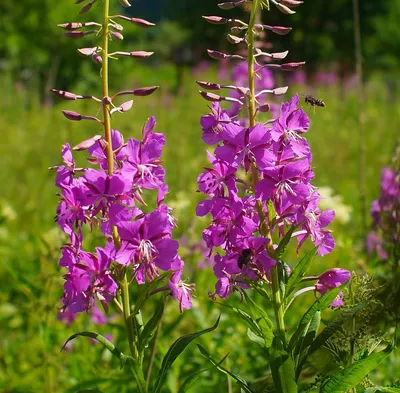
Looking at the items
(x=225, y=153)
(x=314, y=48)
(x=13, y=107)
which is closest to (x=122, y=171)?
(x=225, y=153)

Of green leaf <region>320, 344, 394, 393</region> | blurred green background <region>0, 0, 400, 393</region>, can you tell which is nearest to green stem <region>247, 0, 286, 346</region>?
green leaf <region>320, 344, 394, 393</region>

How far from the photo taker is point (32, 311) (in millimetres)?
2641

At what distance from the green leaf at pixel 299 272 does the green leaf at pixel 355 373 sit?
0.20 metres

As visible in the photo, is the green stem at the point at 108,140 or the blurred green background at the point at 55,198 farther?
the blurred green background at the point at 55,198

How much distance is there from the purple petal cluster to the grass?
0.98ft

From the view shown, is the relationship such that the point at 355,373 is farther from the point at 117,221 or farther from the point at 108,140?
the point at 108,140

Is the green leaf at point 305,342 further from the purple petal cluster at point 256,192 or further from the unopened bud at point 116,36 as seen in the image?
the unopened bud at point 116,36

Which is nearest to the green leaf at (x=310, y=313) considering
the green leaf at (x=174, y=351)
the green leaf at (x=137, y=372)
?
the green leaf at (x=174, y=351)

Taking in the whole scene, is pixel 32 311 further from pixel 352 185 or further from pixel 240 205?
pixel 352 185

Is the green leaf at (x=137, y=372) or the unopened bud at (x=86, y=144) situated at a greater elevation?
the unopened bud at (x=86, y=144)

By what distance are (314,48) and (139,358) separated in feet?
83.3

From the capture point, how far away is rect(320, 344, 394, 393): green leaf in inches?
53.4

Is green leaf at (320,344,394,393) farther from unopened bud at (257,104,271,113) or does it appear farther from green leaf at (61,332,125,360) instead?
unopened bud at (257,104,271,113)

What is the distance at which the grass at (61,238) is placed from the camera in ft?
8.53
